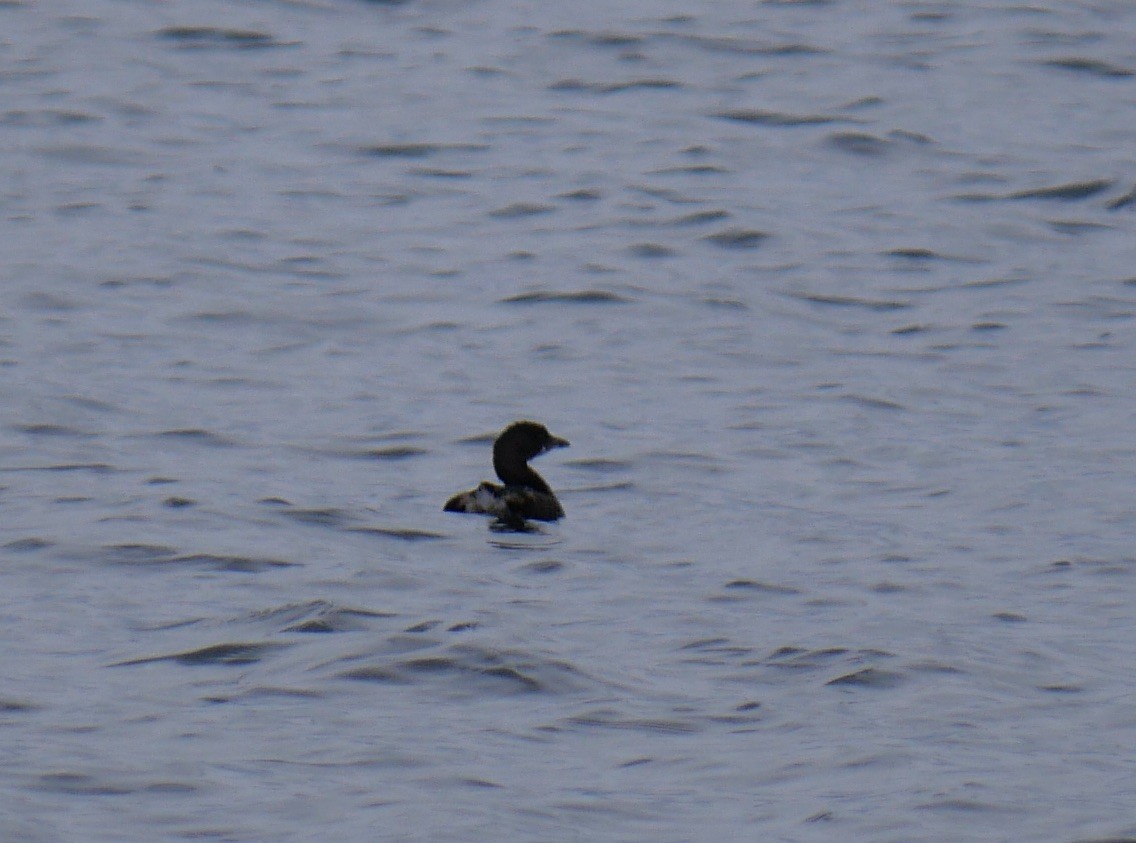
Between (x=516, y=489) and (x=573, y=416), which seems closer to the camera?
(x=516, y=489)

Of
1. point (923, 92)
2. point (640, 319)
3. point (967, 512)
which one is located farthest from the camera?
point (923, 92)

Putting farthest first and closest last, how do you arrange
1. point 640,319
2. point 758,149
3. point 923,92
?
point 923,92, point 758,149, point 640,319

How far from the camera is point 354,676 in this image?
886 cm

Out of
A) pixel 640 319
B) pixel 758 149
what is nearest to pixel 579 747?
pixel 640 319

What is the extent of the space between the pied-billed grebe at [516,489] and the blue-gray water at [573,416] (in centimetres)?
19

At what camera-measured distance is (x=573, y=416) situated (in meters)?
13.8

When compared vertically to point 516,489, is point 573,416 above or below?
below

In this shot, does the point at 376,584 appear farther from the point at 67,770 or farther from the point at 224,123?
the point at 224,123

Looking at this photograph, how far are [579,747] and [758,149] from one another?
45.7ft

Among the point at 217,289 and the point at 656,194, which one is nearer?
the point at 217,289

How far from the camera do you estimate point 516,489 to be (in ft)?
37.4

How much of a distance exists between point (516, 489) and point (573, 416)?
2.47 m

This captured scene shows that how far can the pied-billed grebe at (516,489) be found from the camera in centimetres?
1134

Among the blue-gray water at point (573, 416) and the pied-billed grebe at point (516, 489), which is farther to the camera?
the pied-billed grebe at point (516, 489)
